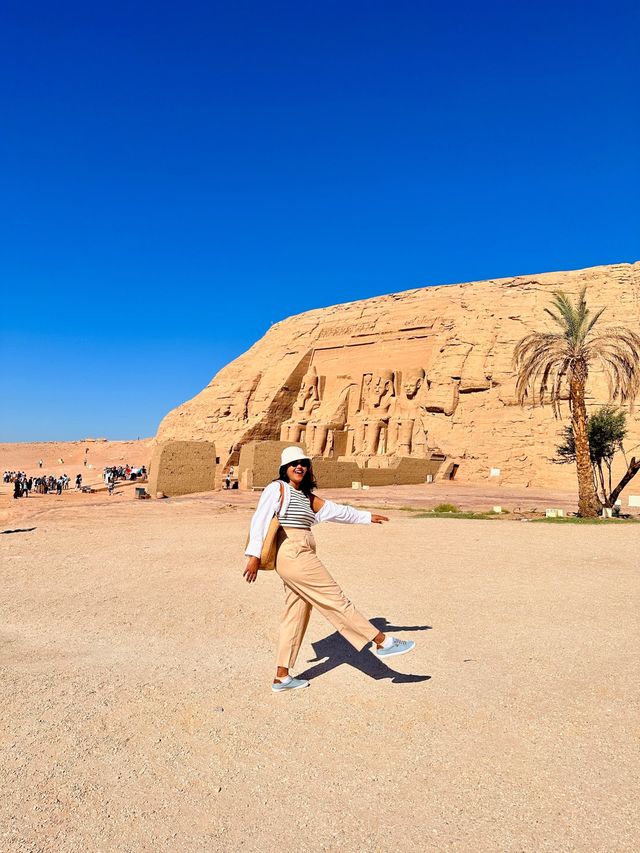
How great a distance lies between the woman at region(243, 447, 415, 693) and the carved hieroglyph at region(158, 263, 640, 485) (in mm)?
22438

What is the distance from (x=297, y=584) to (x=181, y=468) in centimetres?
1746

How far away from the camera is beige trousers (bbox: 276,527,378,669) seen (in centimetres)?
348

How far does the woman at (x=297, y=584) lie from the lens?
11.4ft

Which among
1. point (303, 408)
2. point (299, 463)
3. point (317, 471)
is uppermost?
point (303, 408)

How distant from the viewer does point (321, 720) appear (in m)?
3.08

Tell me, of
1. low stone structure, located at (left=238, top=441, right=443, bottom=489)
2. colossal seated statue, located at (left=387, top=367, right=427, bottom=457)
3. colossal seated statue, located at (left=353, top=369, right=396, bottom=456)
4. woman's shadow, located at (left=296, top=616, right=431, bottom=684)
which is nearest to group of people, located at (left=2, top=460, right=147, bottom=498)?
low stone structure, located at (left=238, top=441, right=443, bottom=489)

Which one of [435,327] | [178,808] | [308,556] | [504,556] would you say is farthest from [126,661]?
[435,327]

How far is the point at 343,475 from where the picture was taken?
905 inches

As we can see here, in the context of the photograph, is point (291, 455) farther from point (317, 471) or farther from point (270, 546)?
point (317, 471)

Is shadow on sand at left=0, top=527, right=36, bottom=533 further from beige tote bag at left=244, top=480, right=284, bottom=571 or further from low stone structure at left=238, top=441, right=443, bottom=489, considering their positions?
low stone structure at left=238, top=441, right=443, bottom=489

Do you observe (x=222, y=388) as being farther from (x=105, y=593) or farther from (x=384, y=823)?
(x=384, y=823)

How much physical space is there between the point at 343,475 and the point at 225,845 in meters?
20.9

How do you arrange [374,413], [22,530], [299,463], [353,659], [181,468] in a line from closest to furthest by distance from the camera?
[299,463], [353,659], [22,530], [181,468], [374,413]

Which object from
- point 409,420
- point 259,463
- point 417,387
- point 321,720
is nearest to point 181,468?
point 259,463
